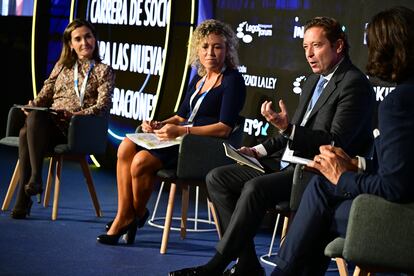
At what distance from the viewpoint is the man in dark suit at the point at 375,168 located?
3.00 m

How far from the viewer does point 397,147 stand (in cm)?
299

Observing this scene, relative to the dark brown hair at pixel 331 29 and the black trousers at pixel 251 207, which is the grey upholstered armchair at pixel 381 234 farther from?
the dark brown hair at pixel 331 29

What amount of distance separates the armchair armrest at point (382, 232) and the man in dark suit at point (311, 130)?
997 millimetres

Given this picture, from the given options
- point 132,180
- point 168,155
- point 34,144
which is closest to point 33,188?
point 34,144

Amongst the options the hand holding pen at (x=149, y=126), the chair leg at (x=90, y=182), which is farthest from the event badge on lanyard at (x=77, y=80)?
the hand holding pen at (x=149, y=126)

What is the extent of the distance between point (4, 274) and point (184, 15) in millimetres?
3428

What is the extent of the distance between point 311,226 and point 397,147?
23.4 inches

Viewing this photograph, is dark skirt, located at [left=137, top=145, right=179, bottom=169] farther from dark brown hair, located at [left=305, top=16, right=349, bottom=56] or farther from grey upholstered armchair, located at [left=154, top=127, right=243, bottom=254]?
dark brown hair, located at [left=305, top=16, right=349, bottom=56]

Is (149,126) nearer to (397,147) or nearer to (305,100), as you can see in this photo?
(305,100)

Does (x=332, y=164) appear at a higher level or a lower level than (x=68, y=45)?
lower

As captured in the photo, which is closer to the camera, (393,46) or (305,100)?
(393,46)

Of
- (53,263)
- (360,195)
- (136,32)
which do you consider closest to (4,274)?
(53,263)

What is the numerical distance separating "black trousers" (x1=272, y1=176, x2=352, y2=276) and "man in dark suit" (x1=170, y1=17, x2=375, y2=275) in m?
0.58

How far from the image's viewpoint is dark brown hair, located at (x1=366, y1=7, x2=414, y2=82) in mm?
3096
